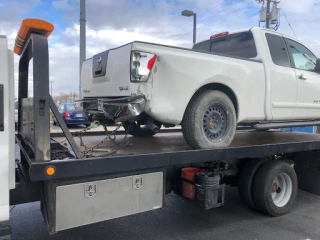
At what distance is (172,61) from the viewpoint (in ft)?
11.8

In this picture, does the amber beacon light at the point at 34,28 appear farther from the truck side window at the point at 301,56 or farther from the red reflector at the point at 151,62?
the truck side window at the point at 301,56

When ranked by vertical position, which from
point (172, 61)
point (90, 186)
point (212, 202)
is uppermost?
point (172, 61)

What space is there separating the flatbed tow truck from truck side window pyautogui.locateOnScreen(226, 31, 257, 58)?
4.82ft

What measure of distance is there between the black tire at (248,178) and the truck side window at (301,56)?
1802 millimetres

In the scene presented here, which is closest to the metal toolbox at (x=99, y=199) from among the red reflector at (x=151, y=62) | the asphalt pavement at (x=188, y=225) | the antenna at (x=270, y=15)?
the asphalt pavement at (x=188, y=225)

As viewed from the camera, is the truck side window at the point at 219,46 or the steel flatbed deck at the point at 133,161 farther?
the truck side window at the point at 219,46

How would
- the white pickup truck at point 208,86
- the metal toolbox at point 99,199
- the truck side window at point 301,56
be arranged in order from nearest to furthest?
the metal toolbox at point 99,199
the white pickup truck at point 208,86
the truck side window at point 301,56

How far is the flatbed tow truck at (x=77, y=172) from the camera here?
2.61 meters

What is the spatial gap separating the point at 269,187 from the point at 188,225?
1.24 m

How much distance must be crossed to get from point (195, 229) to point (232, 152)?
1173 millimetres

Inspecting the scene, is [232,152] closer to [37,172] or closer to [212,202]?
[212,202]

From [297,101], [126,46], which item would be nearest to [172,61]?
[126,46]

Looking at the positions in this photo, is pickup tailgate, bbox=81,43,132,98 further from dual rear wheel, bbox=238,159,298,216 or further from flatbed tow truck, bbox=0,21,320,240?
dual rear wheel, bbox=238,159,298,216

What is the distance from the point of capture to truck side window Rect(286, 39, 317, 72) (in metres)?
5.27
